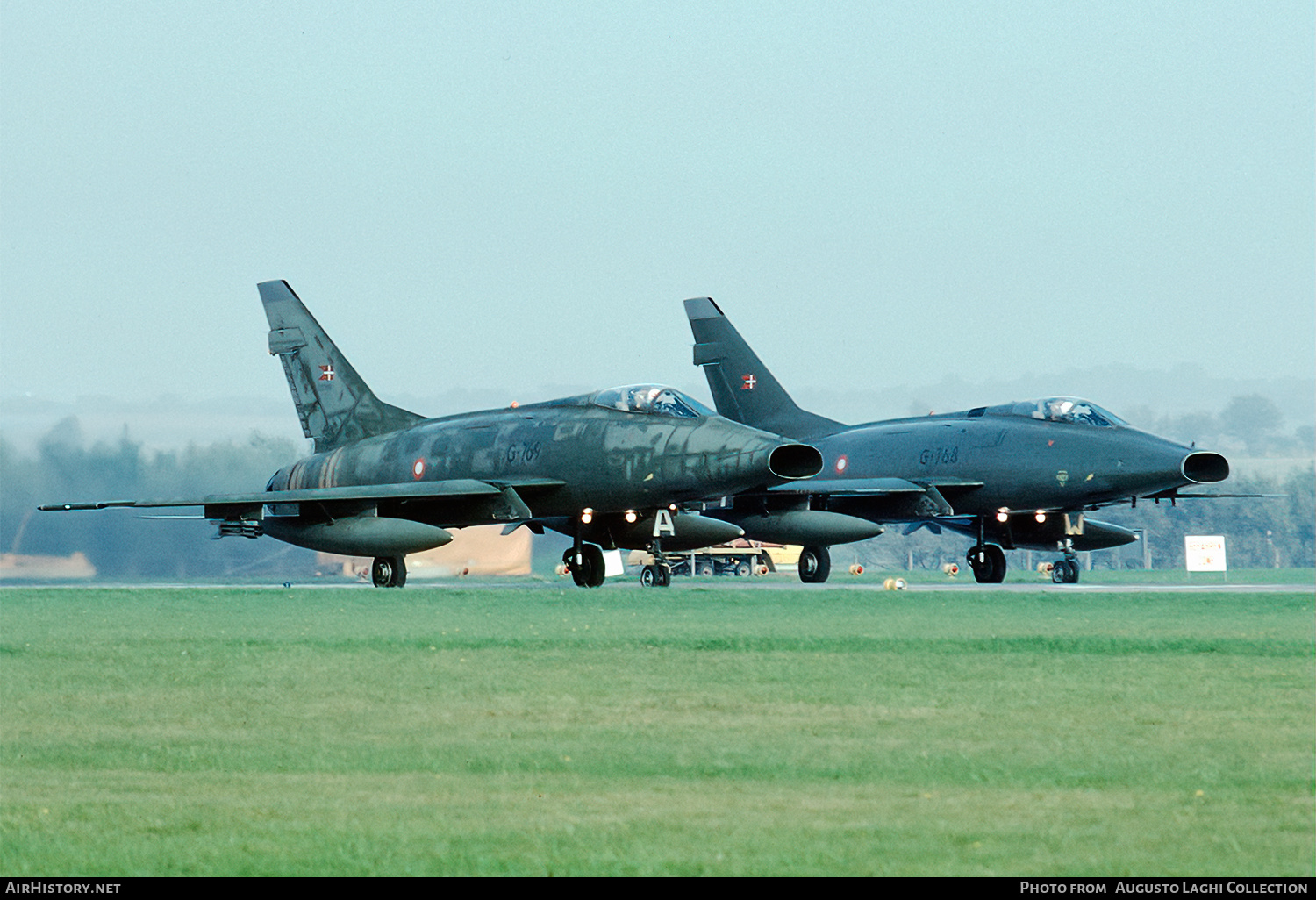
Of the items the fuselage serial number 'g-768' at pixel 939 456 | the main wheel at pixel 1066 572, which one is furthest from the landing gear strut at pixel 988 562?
the fuselage serial number 'g-768' at pixel 939 456

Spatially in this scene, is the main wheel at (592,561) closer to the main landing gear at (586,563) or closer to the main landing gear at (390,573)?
A: the main landing gear at (586,563)

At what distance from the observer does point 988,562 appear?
1535 inches

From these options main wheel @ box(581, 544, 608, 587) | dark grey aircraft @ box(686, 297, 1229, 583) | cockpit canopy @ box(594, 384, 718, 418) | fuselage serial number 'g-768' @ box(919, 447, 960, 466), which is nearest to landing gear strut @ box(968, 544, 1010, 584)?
dark grey aircraft @ box(686, 297, 1229, 583)

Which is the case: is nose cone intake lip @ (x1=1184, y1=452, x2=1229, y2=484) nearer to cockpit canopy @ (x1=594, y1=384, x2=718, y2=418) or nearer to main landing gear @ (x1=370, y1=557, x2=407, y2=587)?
cockpit canopy @ (x1=594, y1=384, x2=718, y2=418)

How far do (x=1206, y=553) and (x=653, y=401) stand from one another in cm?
2482

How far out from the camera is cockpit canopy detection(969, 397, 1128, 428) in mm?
35531

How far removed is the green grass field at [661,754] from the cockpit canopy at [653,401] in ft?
38.2

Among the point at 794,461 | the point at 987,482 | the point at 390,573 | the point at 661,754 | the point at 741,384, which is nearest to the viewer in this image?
the point at 661,754

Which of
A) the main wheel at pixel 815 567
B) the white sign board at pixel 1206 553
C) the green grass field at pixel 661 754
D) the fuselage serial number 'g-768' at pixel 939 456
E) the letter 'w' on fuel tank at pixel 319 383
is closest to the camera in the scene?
the green grass field at pixel 661 754

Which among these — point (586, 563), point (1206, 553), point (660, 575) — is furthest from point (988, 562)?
point (1206, 553)

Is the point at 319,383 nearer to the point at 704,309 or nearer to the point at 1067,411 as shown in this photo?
the point at 704,309

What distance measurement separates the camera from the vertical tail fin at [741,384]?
44.5 metres

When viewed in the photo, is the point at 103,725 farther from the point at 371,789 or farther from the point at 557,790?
the point at 557,790

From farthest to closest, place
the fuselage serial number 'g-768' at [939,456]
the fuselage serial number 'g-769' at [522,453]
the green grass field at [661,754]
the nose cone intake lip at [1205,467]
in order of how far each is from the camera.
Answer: the fuselage serial number 'g-768' at [939,456], the nose cone intake lip at [1205,467], the fuselage serial number 'g-769' at [522,453], the green grass field at [661,754]
